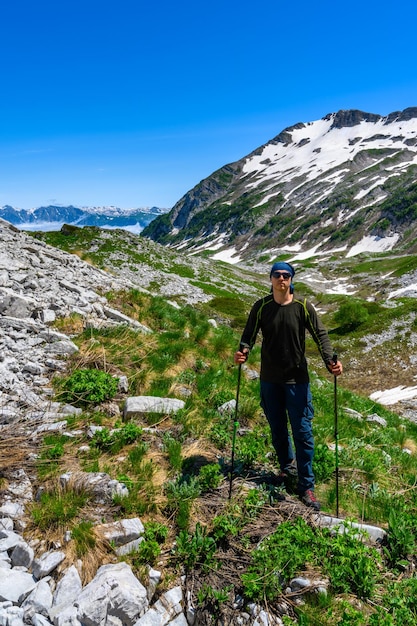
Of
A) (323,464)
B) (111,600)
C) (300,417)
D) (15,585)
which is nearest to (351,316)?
(323,464)

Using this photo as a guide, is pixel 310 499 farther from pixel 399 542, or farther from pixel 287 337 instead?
pixel 287 337

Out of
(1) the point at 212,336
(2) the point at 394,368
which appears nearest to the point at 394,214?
(2) the point at 394,368

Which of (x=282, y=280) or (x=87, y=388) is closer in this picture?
(x=282, y=280)

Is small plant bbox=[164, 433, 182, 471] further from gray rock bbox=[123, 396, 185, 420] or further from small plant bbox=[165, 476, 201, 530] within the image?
gray rock bbox=[123, 396, 185, 420]

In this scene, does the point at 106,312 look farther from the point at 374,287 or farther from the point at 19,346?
the point at 374,287

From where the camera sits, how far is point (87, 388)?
803 cm

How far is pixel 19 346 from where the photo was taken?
30.0 ft

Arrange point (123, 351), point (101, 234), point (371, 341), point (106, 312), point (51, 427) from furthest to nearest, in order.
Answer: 1. point (101, 234)
2. point (371, 341)
3. point (106, 312)
4. point (123, 351)
5. point (51, 427)

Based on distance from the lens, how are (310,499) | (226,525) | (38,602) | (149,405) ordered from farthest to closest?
(149,405)
(310,499)
(226,525)
(38,602)

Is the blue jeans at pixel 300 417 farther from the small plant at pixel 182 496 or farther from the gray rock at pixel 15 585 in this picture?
the gray rock at pixel 15 585

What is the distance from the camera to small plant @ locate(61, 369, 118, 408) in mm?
7922

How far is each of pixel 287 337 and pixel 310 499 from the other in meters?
2.61

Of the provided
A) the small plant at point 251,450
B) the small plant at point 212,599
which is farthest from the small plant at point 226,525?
the small plant at point 251,450

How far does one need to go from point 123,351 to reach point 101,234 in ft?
215
